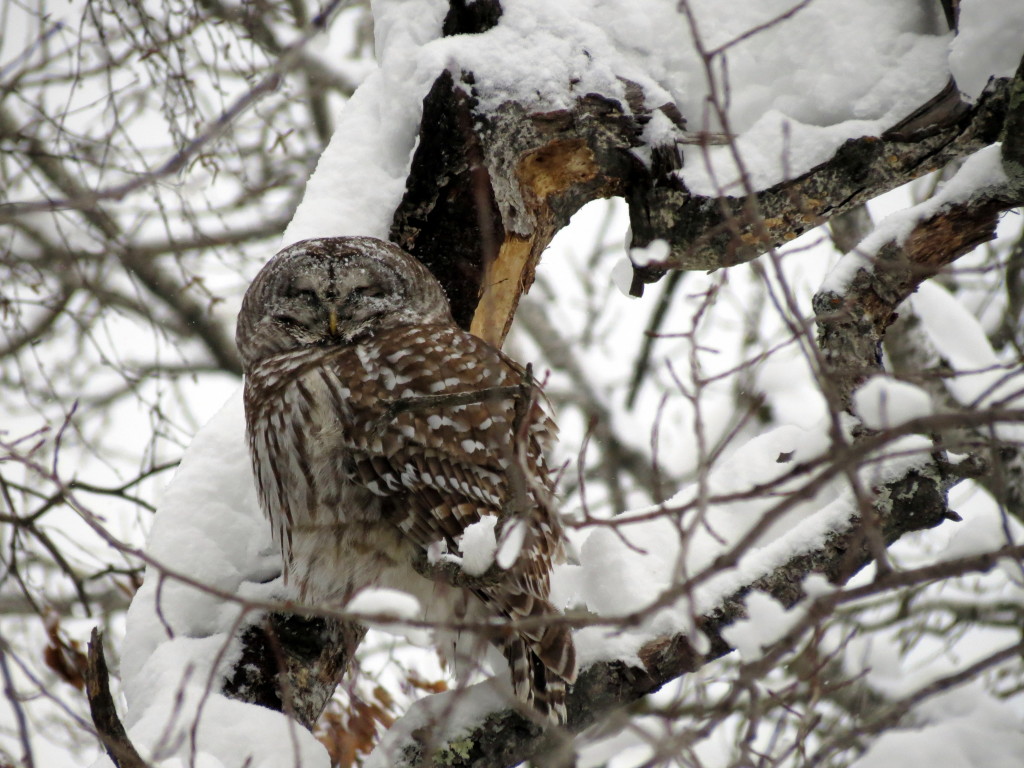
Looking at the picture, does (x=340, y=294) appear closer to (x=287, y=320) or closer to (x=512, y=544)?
(x=287, y=320)

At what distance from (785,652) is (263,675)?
1892mm

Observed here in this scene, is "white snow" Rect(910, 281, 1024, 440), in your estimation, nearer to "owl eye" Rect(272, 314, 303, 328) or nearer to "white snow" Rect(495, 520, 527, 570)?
"white snow" Rect(495, 520, 527, 570)

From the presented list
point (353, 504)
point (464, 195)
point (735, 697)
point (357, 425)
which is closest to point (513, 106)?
point (464, 195)

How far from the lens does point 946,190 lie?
301 cm


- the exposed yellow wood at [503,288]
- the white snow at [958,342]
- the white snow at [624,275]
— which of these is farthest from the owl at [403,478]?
the white snow at [958,342]

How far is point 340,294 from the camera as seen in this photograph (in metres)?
3.78

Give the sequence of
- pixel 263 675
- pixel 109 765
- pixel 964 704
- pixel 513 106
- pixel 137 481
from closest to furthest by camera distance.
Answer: pixel 964 704 → pixel 109 765 → pixel 263 675 → pixel 513 106 → pixel 137 481

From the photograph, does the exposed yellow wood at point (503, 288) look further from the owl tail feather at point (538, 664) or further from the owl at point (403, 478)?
the owl tail feather at point (538, 664)

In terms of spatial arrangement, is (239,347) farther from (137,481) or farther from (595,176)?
(595,176)

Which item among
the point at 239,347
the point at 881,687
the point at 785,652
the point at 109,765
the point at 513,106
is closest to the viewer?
the point at 785,652

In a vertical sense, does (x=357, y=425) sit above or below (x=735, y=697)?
above

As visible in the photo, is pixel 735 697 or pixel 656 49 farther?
pixel 656 49

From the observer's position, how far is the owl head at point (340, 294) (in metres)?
3.72

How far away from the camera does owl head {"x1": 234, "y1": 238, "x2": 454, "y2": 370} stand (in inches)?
146
